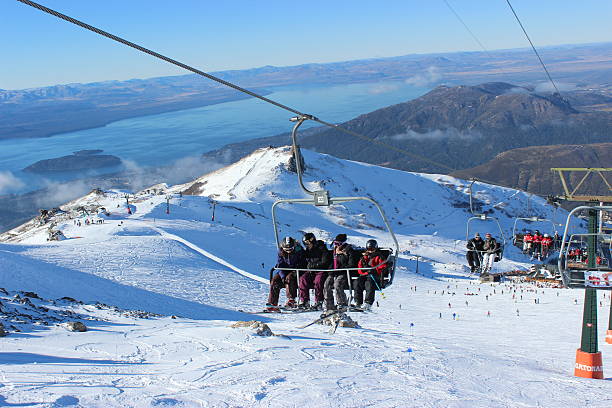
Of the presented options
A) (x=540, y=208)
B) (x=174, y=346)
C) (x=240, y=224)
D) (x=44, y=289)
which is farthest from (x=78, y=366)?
(x=540, y=208)

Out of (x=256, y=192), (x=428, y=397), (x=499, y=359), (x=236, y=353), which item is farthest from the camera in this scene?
(x=256, y=192)

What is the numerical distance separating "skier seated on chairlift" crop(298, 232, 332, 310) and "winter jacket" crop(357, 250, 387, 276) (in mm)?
798

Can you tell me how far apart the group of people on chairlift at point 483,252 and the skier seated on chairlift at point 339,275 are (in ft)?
31.5

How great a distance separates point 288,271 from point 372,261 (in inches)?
94.9

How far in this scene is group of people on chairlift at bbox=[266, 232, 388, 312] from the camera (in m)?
11.9

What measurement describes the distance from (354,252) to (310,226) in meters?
61.4

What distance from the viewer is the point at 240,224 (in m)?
57.7

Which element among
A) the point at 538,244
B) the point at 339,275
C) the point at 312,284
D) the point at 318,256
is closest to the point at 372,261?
the point at 339,275

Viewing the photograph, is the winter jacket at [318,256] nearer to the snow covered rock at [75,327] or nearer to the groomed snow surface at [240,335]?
the groomed snow surface at [240,335]

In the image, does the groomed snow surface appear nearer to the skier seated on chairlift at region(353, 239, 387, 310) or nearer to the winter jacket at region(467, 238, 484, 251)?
the skier seated on chairlift at region(353, 239, 387, 310)

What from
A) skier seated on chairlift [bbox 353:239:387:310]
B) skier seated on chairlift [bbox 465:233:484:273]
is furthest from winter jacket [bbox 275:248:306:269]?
skier seated on chairlift [bbox 465:233:484:273]

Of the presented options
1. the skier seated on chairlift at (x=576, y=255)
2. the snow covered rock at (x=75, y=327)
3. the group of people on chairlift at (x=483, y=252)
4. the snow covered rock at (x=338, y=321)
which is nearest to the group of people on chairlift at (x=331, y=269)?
the snow covered rock at (x=338, y=321)

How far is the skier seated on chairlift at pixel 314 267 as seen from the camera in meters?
12.2

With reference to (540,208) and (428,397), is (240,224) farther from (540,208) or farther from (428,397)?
(540,208)
